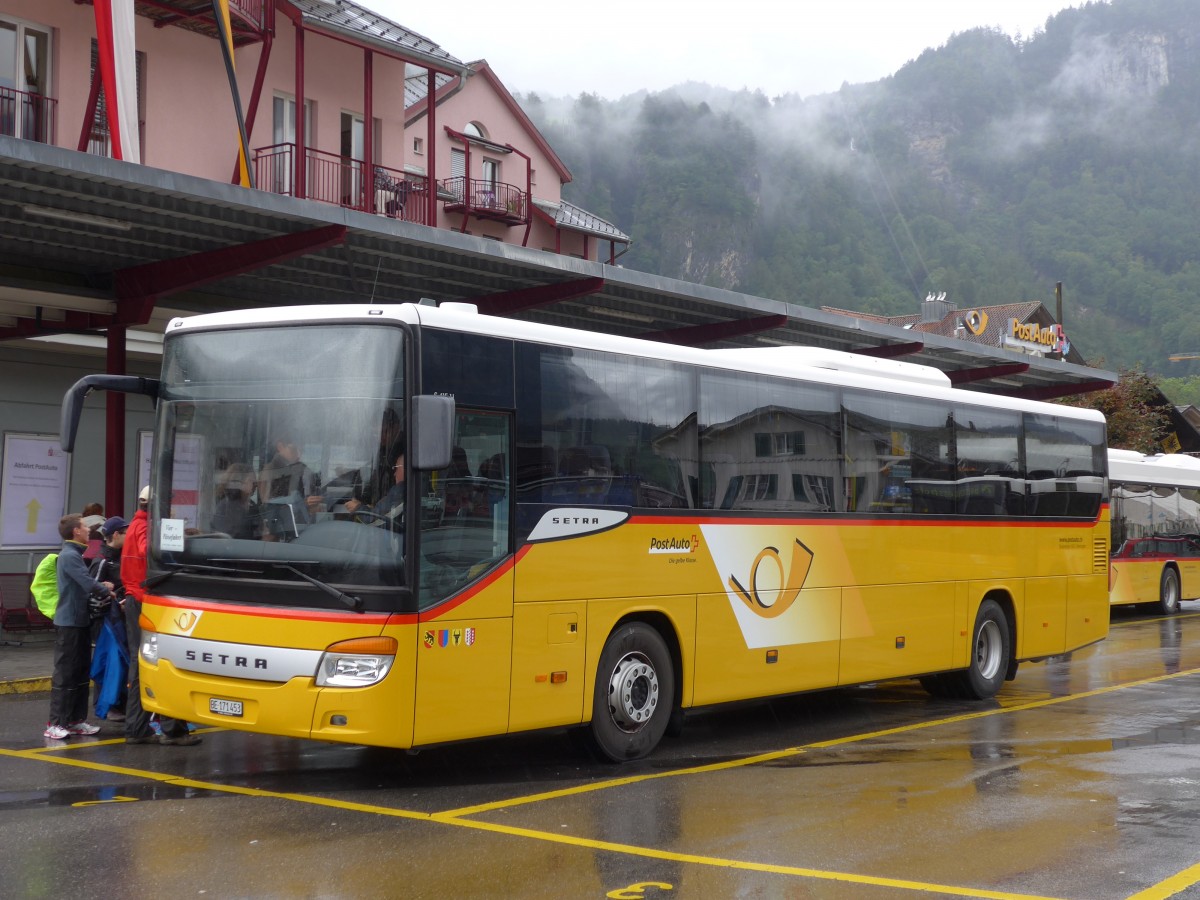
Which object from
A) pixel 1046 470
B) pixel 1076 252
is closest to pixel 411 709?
pixel 1046 470

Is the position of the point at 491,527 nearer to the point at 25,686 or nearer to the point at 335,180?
the point at 25,686

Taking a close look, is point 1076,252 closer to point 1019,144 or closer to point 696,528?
Result: point 1019,144

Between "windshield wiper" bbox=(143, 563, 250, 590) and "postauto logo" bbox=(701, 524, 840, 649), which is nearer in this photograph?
"windshield wiper" bbox=(143, 563, 250, 590)

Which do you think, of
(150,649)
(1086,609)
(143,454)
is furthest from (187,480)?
(143,454)

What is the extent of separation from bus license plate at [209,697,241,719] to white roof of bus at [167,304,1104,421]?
2.31 meters

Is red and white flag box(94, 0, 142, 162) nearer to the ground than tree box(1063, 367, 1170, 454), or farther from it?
farther from it

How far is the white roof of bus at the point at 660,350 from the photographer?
8.46m

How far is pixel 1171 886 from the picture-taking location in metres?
6.47

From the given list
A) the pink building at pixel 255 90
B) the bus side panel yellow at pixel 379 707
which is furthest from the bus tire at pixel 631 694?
the pink building at pixel 255 90

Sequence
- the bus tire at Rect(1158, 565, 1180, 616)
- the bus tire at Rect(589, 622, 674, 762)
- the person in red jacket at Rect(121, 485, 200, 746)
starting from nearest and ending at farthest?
the bus tire at Rect(589, 622, 674, 762) → the person in red jacket at Rect(121, 485, 200, 746) → the bus tire at Rect(1158, 565, 1180, 616)

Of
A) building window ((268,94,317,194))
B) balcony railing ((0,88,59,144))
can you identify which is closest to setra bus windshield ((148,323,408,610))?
balcony railing ((0,88,59,144))

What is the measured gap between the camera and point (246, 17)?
2316 centimetres

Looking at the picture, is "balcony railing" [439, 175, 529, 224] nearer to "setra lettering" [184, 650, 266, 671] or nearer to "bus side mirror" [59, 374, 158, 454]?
"bus side mirror" [59, 374, 158, 454]

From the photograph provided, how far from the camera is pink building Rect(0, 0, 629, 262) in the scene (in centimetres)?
2177
